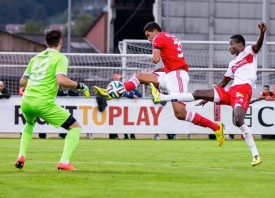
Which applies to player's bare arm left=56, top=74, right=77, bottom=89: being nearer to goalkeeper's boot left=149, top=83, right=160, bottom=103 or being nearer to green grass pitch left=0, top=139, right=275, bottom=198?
green grass pitch left=0, top=139, right=275, bottom=198

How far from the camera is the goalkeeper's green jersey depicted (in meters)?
14.9

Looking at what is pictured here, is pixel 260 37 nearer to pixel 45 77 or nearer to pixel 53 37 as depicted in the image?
pixel 53 37

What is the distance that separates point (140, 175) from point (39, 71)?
7.00 feet

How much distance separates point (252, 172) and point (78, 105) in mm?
16000

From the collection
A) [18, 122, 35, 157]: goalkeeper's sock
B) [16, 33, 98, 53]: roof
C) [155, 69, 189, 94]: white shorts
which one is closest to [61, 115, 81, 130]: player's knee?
[18, 122, 35, 157]: goalkeeper's sock

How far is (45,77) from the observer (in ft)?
49.0

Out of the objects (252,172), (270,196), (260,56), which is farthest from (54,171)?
(260,56)

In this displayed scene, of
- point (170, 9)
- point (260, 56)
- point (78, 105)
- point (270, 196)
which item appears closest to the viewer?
point (270, 196)

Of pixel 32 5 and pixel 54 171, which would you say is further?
pixel 32 5

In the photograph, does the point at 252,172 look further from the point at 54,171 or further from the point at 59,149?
the point at 59,149

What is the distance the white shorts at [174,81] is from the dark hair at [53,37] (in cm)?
449

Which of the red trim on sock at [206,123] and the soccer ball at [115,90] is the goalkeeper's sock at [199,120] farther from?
the soccer ball at [115,90]

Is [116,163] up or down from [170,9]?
down

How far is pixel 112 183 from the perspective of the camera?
43.0ft
